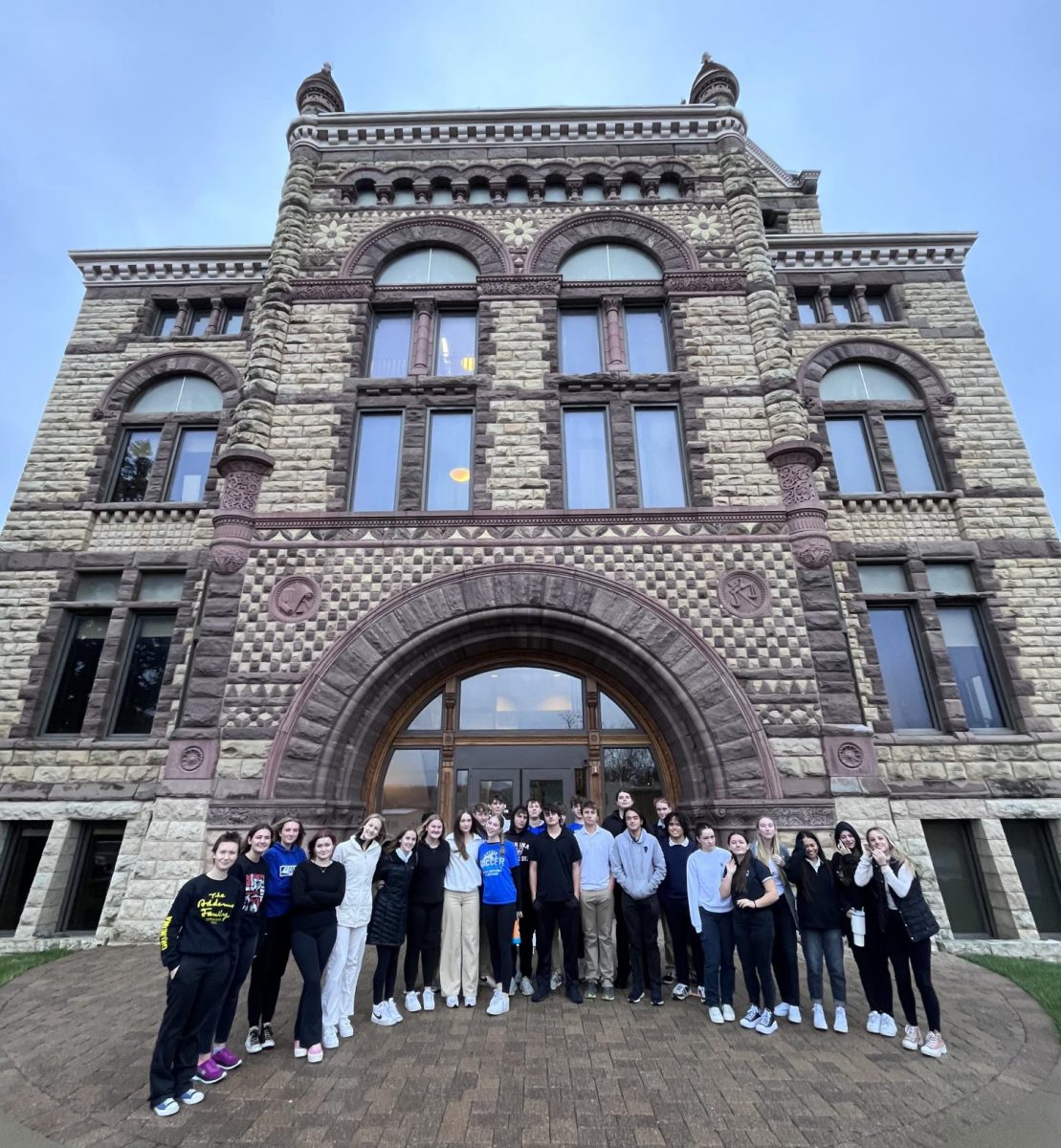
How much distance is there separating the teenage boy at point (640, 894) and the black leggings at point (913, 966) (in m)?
1.95

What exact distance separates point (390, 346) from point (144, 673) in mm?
7725

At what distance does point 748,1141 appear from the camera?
364 cm

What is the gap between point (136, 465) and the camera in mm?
12461

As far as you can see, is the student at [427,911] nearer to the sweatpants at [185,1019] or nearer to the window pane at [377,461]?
the sweatpants at [185,1019]

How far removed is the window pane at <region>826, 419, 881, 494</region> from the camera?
1169 cm

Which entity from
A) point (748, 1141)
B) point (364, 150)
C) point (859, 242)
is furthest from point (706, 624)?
point (364, 150)

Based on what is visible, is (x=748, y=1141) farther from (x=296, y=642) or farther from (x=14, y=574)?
(x=14, y=574)

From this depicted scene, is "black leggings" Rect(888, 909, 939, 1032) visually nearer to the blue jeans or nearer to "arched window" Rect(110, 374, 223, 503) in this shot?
the blue jeans

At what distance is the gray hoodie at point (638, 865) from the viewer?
5859 mm

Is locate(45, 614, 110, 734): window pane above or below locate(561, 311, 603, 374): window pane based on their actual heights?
below

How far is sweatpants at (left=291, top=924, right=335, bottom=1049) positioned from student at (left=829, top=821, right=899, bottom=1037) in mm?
4484

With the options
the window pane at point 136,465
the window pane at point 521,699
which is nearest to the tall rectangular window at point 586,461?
the window pane at point 521,699

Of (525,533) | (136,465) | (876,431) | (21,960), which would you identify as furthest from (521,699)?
(136,465)

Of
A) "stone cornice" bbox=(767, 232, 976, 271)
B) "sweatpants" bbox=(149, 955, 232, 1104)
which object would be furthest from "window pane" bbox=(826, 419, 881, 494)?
"sweatpants" bbox=(149, 955, 232, 1104)
